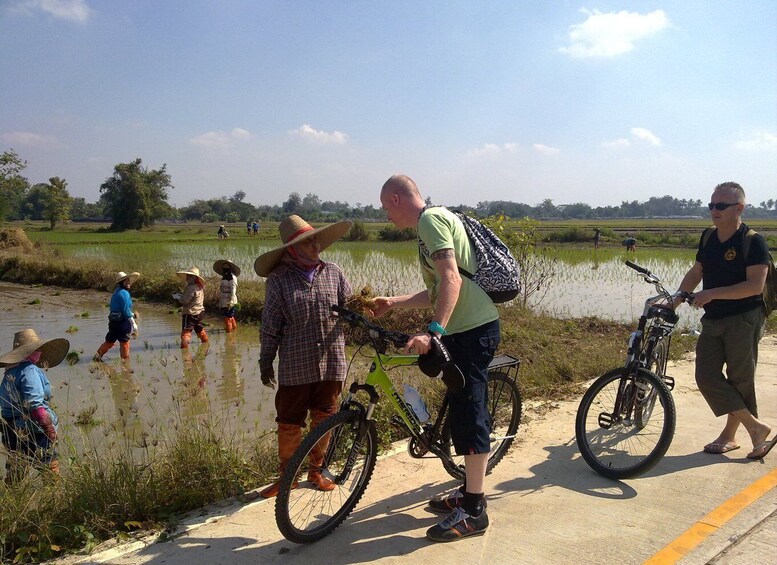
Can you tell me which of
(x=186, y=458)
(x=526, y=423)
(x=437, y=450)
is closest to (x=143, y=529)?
(x=186, y=458)

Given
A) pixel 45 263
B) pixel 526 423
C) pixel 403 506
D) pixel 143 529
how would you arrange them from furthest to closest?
pixel 45 263 < pixel 526 423 < pixel 403 506 < pixel 143 529

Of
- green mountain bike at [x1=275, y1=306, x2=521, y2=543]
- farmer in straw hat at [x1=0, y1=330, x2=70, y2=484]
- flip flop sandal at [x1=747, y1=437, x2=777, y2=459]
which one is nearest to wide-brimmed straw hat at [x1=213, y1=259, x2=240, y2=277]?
farmer in straw hat at [x1=0, y1=330, x2=70, y2=484]

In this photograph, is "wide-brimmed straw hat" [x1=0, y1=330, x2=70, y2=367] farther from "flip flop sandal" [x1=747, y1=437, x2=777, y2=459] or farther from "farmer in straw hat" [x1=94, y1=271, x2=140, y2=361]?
"flip flop sandal" [x1=747, y1=437, x2=777, y2=459]

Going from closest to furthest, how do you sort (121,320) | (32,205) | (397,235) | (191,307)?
(121,320), (191,307), (397,235), (32,205)

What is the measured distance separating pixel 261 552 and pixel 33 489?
132cm

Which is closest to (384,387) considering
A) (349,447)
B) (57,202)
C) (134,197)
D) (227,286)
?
(349,447)

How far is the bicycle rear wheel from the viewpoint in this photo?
388 centimetres

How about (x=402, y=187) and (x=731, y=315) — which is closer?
(x=402, y=187)

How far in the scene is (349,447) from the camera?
339 cm

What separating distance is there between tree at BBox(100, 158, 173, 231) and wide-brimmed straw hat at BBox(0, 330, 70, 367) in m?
52.9

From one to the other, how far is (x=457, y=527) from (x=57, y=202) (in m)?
65.1

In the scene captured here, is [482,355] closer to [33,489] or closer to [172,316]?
[33,489]

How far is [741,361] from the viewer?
4191mm

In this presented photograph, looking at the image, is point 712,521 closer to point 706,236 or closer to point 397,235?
point 706,236
